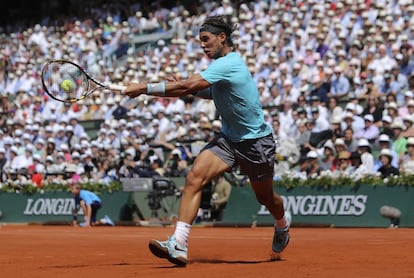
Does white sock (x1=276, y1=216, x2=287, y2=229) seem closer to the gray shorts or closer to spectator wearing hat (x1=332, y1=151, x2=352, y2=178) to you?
the gray shorts

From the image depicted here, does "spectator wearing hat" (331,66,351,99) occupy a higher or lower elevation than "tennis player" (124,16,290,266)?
lower

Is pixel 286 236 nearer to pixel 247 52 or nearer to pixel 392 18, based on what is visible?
pixel 392 18

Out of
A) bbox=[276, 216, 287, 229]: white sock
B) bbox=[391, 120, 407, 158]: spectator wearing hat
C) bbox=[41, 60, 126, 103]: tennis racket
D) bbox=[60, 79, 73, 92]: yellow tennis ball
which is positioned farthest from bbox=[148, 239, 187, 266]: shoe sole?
bbox=[391, 120, 407, 158]: spectator wearing hat

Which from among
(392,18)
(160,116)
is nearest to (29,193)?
(160,116)

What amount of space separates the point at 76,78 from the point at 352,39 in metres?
13.8

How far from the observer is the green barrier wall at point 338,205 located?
59.0ft

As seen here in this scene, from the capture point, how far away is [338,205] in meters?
18.9

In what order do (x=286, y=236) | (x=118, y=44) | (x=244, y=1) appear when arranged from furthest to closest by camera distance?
(x=118, y=44) < (x=244, y=1) < (x=286, y=236)

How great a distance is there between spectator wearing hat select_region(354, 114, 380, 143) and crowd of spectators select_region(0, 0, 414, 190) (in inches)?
0.9

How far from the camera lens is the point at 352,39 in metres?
22.6

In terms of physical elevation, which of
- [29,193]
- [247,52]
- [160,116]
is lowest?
[29,193]

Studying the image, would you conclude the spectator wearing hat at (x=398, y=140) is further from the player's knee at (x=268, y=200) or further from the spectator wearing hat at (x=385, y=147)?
the player's knee at (x=268, y=200)

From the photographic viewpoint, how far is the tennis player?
8570 millimetres

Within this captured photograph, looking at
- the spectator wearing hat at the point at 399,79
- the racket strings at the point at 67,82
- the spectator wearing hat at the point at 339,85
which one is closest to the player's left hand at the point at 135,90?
the racket strings at the point at 67,82
